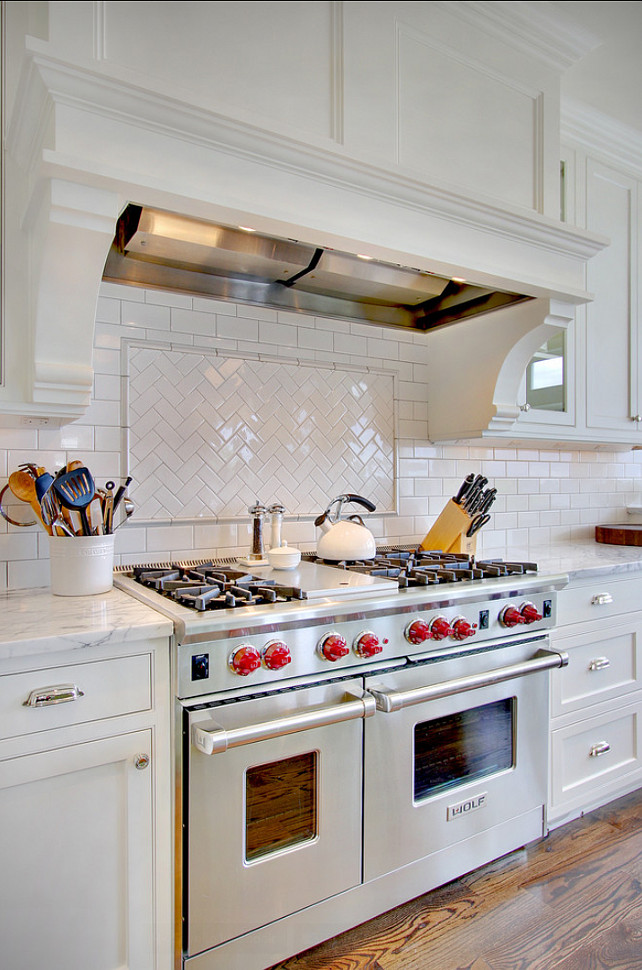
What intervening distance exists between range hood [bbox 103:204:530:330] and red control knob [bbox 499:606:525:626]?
105cm

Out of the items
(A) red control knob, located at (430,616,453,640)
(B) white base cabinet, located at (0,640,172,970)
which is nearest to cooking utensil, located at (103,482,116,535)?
(B) white base cabinet, located at (0,640,172,970)

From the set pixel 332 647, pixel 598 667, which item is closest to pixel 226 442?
pixel 332 647

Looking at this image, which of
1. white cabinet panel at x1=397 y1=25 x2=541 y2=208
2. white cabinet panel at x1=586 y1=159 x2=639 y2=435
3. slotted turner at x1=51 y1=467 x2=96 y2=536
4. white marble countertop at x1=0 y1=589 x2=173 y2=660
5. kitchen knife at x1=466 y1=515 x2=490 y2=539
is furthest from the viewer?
white cabinet panel at x1=586 y1=159 x2=639 y2=435

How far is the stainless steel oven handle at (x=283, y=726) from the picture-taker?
1.26 metres

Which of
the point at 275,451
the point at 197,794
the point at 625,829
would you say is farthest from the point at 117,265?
the point at 625,829

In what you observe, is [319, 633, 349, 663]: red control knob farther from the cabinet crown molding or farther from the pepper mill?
the cabinet crown molding

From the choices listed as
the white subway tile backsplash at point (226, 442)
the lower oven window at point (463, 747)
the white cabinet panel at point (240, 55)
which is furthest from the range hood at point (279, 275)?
the lower oven window at point (463, 747)

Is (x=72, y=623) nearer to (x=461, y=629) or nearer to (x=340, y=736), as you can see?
(x=340, y=736)

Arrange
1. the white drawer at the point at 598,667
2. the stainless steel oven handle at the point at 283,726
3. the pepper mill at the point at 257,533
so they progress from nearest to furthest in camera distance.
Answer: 1. the stainless steel oven handle at the point at 283,726
2. the pepper mill at the point at 257,533
3. the white drawer at the point at 598,667

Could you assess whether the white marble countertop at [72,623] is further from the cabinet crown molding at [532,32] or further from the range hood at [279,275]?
the cabinet crown molding at [532,32]

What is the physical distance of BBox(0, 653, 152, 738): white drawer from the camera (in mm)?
1144

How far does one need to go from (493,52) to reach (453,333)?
95 cm

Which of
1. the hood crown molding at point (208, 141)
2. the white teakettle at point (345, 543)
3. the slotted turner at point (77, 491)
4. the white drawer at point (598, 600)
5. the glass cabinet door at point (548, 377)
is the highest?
the hood crown molding at point (208, 141)

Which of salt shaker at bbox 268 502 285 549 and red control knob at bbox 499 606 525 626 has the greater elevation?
salt shaker at bbox 268 502 285 549
